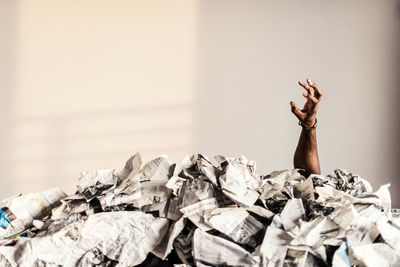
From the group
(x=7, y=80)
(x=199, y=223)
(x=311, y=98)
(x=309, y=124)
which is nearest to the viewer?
(x=199, y=223)

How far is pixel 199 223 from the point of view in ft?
2.45

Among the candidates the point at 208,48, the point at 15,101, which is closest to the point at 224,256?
the point at 208,48

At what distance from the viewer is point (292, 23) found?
3.09m

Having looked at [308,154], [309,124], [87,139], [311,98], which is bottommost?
[87,139]

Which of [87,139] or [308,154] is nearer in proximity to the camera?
[308,154]

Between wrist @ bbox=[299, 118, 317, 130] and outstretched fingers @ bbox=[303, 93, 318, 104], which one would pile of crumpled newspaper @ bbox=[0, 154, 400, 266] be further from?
wrist @ bbox=[299, 118, 317, 130]

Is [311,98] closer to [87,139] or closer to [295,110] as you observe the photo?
[295,110]

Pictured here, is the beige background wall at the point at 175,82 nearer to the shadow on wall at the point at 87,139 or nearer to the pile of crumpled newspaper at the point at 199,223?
the shadow on wall at the point at 87,139

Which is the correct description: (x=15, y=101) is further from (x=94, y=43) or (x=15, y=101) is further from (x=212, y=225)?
(x=212, y=225)

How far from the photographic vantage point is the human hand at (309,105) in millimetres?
1486

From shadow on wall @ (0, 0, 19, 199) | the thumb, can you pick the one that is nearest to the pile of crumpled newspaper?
the thumb

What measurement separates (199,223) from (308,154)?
0.99m

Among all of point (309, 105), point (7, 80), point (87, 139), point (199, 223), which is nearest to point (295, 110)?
point (309, 105)

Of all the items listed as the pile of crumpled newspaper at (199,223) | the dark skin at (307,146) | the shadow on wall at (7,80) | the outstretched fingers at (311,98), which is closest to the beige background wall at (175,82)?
the shadow on wall at (7,80)
